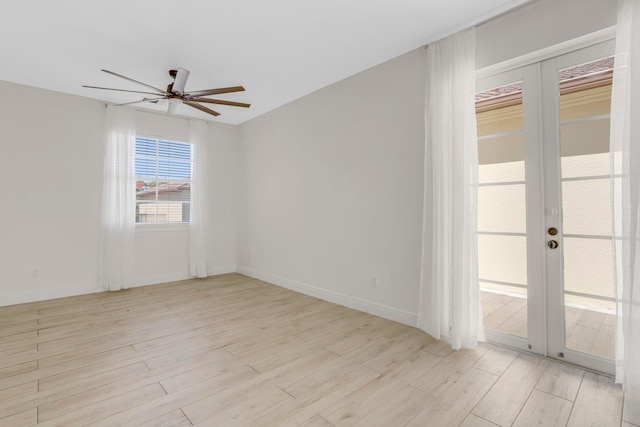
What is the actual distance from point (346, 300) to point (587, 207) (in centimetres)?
263

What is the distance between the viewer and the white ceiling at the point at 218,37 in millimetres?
2549

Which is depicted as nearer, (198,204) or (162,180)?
(162,180)

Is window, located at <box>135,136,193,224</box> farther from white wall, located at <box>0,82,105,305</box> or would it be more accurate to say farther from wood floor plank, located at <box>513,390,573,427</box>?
wood floor plank, located at <box>513,390,573,427</box>

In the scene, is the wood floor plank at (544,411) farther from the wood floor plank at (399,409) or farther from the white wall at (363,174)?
the white wall at (363,174)

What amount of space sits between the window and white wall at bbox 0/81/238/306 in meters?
0.29

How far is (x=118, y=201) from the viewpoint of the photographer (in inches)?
186

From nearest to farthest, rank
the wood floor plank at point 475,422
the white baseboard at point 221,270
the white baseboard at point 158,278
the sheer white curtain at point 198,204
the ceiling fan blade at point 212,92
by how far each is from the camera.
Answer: the wood floor plank at point 475,422
the ceiling fan blade at point 212,92
the white baseboard at point 158,278
the sheer white curtain at point 198,204
the white baseboard at point 221,270

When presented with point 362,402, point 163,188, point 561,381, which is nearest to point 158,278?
point 163,188

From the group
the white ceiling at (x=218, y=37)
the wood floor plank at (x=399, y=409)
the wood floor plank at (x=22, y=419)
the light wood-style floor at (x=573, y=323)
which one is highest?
the white ceiling at (x=218, y=37)

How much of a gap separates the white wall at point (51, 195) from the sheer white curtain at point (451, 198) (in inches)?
181

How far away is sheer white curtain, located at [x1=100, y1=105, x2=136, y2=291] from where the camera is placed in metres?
4.63

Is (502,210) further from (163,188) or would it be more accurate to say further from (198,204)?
(163,188)

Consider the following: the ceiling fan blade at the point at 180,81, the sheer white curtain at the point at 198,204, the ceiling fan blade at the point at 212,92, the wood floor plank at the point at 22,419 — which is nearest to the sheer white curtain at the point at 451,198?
the ceiling fan blade at the point at 212,92

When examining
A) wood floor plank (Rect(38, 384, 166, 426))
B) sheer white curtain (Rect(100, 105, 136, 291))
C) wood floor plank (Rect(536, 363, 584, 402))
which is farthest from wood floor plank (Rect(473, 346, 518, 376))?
sheer white curtain (Rect(100, 105, 136, 291))
